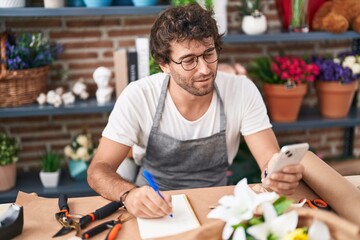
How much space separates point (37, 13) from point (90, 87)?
1.87ft

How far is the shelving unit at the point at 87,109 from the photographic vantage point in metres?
2.52

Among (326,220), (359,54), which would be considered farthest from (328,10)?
(326,220)

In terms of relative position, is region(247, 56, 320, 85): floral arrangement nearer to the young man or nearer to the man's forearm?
the young man

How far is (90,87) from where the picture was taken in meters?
2.91

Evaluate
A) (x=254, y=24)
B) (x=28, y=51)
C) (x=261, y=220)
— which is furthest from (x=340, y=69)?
(x=261, y=220)

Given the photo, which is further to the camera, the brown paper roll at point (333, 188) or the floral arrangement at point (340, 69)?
the floral arrangement at point (340, 69)

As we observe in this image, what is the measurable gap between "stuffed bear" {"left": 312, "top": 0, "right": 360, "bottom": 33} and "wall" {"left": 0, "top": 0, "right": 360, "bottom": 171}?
28 cm

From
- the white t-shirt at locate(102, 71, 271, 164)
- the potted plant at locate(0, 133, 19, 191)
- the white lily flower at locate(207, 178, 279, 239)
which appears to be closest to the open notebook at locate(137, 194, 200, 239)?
the white lily flower at locate(207, 178, 279, 239)

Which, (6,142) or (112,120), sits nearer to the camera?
(112,120)

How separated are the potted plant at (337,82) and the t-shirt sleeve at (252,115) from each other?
3.44ft

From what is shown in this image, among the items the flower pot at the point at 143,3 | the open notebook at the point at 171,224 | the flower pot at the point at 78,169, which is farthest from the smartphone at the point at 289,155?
the flower pot at the point at 78,169

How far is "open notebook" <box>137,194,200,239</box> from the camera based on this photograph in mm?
1204

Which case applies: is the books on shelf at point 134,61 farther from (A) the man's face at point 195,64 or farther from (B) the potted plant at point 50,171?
(A) the man's face at point 195,64

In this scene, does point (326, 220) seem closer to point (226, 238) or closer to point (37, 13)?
point (226, 238)
